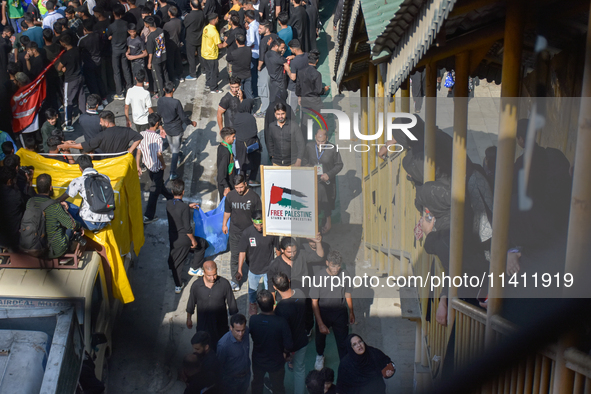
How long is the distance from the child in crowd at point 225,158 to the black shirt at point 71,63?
4170 millimetres

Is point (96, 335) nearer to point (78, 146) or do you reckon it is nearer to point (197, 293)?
point (197, 293)

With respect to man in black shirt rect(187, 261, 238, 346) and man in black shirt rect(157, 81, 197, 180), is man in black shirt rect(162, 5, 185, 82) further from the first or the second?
man in black shirt rect(187, 261, 238, 346)

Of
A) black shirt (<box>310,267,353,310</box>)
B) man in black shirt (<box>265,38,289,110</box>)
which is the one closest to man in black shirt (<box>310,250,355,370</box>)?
black shirt (<box>310,267,353,310</box>)

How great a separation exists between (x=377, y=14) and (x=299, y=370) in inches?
154

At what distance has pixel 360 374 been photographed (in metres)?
5.77

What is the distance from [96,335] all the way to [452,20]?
4775mm

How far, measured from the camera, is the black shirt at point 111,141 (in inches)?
367

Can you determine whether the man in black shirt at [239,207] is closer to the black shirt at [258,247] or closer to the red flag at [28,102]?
the black shirt at [258,247]

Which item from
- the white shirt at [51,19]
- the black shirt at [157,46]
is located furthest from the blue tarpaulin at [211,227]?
the white shirt at [51,19]

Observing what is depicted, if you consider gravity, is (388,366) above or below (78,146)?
below

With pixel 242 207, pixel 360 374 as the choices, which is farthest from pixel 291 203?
pixel 360 374

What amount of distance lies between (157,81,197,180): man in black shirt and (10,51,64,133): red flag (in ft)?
7.07

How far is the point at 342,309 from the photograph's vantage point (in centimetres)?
703

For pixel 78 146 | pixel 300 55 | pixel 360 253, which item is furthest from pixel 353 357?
pixel 300 55
